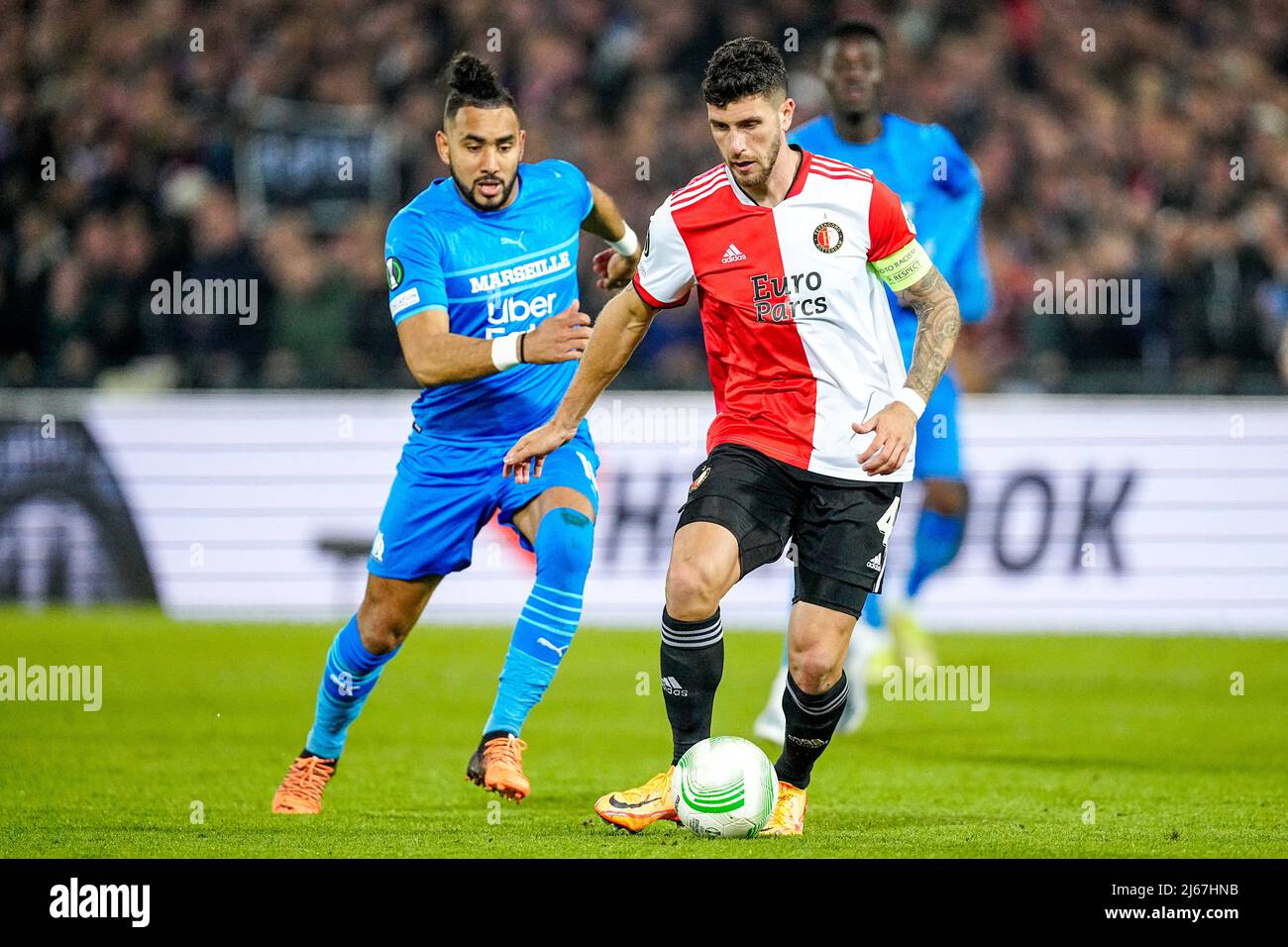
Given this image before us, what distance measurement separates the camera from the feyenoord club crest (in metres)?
6.17

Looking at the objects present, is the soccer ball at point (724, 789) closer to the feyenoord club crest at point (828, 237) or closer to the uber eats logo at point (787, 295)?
the uber eats logo at point (787, 295)

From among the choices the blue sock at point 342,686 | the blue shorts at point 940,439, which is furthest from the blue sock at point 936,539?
the blue sock at point 342,686

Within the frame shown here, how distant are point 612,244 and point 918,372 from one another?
2041 millimetres

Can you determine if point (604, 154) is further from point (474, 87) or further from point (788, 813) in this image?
point (788, 813)

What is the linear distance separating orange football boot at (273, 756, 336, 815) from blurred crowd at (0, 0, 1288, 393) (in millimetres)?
7025

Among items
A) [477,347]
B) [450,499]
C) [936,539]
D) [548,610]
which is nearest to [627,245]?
[477,347]

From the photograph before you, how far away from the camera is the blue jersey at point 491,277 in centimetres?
694

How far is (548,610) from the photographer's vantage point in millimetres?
6770

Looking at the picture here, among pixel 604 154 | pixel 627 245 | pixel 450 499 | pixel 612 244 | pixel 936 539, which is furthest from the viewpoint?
pixel 604 154

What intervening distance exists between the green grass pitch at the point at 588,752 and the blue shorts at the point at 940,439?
1391 mm

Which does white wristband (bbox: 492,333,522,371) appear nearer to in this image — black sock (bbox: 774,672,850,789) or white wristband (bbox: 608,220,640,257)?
white wristband (bbox: 608,220,640,257)

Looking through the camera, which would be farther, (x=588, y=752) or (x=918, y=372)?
(x=588, y=752)

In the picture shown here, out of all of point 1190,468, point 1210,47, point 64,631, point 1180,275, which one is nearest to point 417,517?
point 64,631

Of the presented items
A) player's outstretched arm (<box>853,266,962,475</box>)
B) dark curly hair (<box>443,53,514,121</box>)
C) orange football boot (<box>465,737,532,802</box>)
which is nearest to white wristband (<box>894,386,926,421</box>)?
player's outstretched arm (<box>853,266,962,475</box>)
